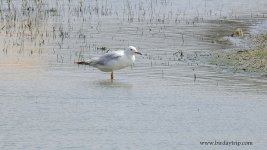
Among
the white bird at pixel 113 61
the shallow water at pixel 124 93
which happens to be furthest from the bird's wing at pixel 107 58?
the shallow water at pixel 124 93

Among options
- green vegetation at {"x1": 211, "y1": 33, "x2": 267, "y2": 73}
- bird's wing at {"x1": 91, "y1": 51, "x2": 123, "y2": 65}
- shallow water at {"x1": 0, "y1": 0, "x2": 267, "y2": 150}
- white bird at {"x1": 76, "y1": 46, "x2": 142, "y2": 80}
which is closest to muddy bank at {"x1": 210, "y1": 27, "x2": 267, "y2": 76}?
green vegetation at {"x1": 211, "y1": 33, "x2": 267, "y2": 73}

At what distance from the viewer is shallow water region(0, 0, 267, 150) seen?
8359 mm

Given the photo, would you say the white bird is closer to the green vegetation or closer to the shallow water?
the shallow water

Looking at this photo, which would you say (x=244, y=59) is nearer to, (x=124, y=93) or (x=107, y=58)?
(x=107, y=58)

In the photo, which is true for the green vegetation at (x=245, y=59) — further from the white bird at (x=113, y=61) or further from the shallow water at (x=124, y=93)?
the white bird at (x=113, y=61)

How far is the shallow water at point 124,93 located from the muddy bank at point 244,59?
12.0 inches

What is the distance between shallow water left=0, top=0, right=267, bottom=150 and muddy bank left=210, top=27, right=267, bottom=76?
1.00ft

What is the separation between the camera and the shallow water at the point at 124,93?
8359mm

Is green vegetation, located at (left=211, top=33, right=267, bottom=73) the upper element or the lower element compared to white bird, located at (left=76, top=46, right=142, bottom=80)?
lower

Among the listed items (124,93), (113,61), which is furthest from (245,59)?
(124,93)

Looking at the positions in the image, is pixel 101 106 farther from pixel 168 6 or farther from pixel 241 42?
pixel 168 6

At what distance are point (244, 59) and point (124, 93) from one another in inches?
133

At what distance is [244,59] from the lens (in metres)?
13.2

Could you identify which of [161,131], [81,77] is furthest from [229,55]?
[161,131]
